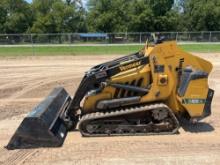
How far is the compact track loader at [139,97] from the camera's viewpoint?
830 centimetres

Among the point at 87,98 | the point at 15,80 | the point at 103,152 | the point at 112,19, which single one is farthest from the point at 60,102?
the point at 112,19

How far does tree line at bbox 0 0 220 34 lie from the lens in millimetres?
62500

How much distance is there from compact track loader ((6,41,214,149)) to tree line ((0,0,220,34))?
53.2 metres

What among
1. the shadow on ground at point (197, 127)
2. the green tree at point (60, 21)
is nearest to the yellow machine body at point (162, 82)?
the shadow on ground at point (197, 127)

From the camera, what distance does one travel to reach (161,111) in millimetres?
8281

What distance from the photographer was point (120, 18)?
6306cm

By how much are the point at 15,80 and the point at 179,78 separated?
941 centimetres

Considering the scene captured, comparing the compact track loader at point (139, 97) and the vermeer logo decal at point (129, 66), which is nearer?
the compact track loader at point (139, 97)

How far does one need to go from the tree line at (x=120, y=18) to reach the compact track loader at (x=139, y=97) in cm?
5322

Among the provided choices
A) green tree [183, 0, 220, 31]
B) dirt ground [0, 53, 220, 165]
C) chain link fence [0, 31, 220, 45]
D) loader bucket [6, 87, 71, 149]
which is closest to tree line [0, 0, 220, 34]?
green tree [183, 0, 220, 31]

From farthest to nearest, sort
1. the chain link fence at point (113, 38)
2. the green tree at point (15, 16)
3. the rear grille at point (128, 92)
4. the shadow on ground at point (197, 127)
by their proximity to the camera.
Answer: the green tree at point (15, 16) < the chain link fence at point (113, 38) < the shadow on ground at point (197, 127) < the rear grille at point (128, 92)

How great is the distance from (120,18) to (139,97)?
5530 cm

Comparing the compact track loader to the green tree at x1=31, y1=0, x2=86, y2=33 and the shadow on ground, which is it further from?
the green tree at x1=31, y1=0, x2=86, y2=33

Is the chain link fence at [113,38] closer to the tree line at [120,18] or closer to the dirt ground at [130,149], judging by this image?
the tree line at [120,18]
